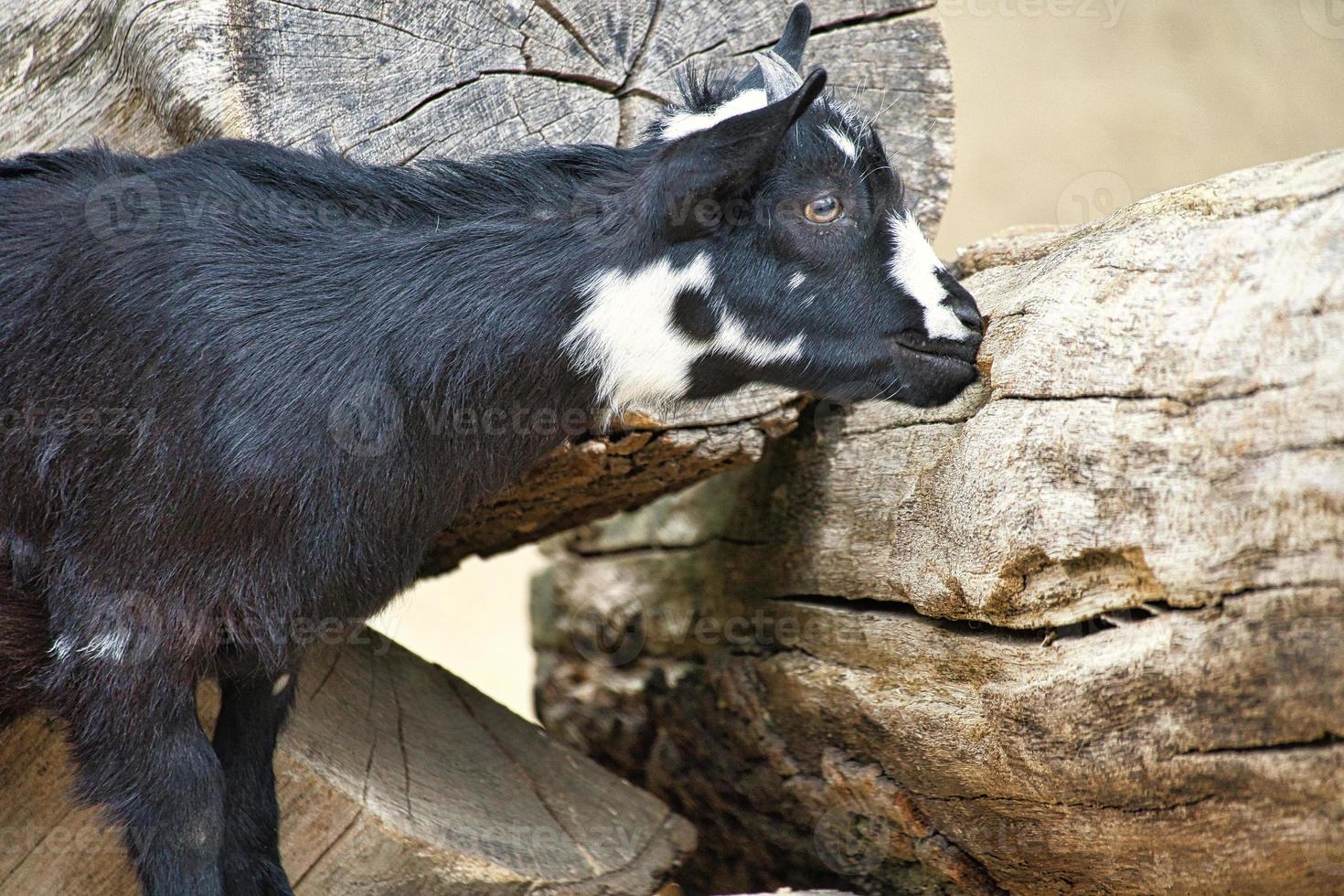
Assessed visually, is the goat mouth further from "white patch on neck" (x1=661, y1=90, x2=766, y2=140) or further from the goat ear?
"white patch on neck" (x1=661, y1=90, x2=766, y2=140)

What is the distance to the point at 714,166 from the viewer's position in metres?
2.27

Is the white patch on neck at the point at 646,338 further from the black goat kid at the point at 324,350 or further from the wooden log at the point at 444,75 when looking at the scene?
the wooden log at the point at 444,75

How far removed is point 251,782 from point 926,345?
172 cm

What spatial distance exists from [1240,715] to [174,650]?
1.88 m

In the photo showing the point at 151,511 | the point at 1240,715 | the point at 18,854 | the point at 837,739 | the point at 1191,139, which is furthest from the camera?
the point at 1191,139

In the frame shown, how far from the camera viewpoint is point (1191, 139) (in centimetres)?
777

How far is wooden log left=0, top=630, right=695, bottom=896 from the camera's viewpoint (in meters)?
2.75

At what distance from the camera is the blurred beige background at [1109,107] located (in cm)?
773

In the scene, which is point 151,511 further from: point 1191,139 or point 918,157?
point 1191,139

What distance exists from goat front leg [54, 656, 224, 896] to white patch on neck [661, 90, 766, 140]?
4.66 feet

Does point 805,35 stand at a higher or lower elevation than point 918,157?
higher

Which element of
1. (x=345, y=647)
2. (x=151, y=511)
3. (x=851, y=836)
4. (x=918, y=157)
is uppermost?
(x=918, y=157)

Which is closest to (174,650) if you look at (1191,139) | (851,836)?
(851,836)

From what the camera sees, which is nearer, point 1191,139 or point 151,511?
point 151,511
